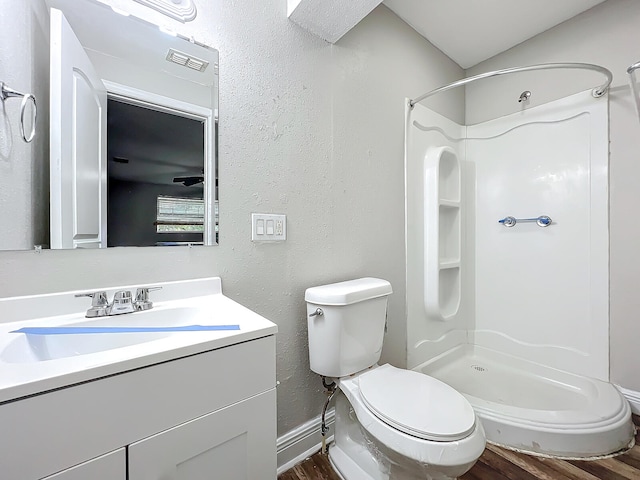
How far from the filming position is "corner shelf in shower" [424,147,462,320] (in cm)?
190

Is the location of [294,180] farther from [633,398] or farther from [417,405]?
[633,398]

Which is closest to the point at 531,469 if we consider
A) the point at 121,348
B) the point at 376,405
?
the point at 376,405

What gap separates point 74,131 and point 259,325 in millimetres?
848

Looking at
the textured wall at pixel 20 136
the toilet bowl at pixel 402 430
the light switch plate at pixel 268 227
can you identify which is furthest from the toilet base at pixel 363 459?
the textured wall at pixel 20 136

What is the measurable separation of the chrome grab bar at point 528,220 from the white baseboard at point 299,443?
1810mm

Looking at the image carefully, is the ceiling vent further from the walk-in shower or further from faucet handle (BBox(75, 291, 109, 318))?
the walk-in shower

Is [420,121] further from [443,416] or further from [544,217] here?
[443,416]

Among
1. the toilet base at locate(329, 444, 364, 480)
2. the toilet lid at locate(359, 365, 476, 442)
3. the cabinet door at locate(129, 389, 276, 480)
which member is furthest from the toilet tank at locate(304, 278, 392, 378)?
the cabinet door at locate(129, 389, 276, 480)

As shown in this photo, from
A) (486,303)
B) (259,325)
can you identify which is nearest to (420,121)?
(486,303)

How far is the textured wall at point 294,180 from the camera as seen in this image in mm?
1061

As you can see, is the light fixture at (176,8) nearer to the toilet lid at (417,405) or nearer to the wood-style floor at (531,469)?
the toilet lid at (417,405)

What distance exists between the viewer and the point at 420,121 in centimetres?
192

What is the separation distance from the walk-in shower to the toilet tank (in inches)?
24.3

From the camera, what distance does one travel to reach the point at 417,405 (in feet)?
3.41
